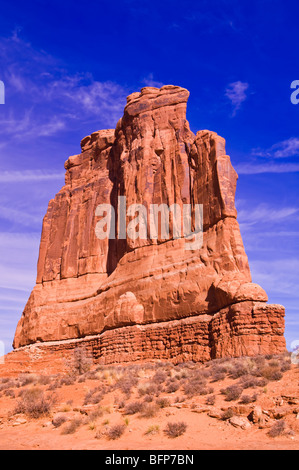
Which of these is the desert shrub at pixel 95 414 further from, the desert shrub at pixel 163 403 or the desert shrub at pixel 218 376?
the desert shrub at pixel 218 376

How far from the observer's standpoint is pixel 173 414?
36.2 ft

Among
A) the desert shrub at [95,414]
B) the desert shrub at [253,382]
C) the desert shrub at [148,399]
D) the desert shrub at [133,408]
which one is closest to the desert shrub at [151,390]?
the desert shrub at [148,399]

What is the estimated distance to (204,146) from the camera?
2834 cm

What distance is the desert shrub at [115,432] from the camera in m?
9.68

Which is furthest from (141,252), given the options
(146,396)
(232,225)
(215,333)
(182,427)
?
(182,427)

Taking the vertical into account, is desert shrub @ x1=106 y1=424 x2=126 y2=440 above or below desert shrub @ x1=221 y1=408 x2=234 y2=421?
below

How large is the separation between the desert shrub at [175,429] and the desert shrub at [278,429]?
1990mm

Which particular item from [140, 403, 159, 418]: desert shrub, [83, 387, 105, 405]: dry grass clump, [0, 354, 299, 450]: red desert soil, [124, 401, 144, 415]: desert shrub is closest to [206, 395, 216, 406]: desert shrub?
[0, 354, 299, 450]: red desert soil

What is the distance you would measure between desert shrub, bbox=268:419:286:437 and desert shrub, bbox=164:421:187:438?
1.99 metres

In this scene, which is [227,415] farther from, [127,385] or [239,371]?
[127,385]

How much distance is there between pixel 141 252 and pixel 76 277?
11.4 metres

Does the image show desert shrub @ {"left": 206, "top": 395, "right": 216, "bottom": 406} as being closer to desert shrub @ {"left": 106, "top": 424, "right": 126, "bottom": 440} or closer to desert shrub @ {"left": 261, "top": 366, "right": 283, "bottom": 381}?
desert shrub @ {"left": 261, "top": 366, "right": 283, "bottom": 381}

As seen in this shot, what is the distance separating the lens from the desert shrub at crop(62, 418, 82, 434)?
1060cm

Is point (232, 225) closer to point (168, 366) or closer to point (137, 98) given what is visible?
point (168, 366)
